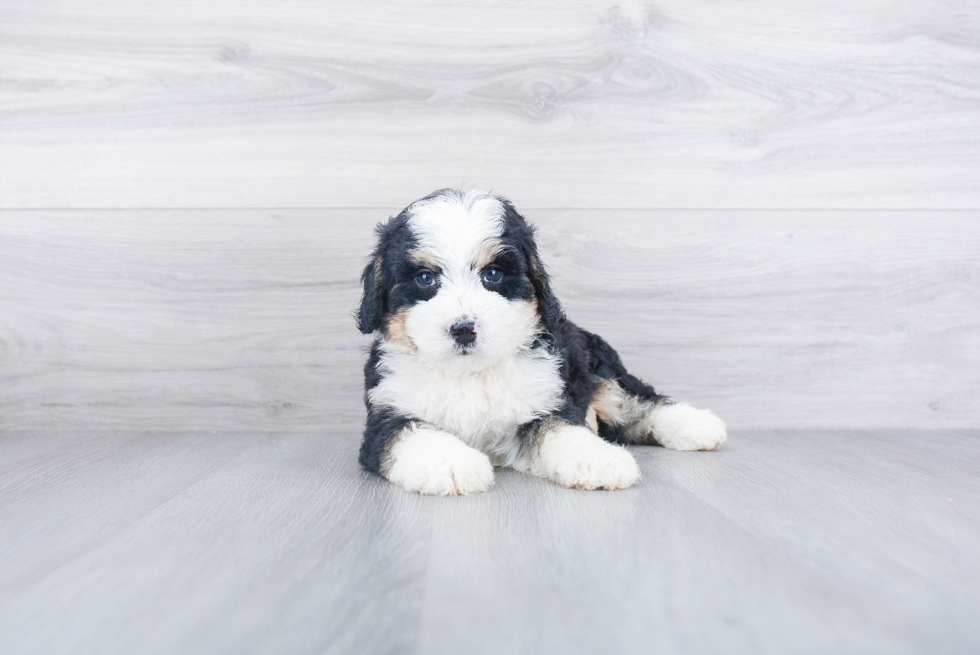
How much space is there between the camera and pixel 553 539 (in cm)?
147

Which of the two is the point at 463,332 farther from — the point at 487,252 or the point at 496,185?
the point at 496,185

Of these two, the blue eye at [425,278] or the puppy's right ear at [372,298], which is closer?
the blue eye at [425,278]

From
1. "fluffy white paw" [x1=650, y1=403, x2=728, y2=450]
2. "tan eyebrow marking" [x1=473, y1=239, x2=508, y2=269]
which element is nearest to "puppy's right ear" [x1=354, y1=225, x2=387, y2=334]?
"tan eyebrow marking" [x1=473, y1=239, x2=508, y2=269]

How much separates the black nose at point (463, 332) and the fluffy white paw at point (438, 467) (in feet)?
0.95

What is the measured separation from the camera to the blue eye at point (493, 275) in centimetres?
205

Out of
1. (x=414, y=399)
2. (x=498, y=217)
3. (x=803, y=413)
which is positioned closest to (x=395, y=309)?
(x=414, y=399)

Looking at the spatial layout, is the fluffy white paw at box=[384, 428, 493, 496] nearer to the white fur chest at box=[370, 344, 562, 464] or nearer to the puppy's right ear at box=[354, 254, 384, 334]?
the white fur chest at box=[370, 344, 562, 464]

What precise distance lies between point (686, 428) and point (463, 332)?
109 cm

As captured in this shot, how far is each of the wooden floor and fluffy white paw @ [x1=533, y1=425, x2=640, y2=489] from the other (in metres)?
0.05

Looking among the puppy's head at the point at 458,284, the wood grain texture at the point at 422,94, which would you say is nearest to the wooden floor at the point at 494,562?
the puppy's head at the point at 458,284

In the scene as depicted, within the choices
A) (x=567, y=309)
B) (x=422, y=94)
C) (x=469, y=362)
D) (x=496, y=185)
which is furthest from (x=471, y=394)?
(x=422, y=94)

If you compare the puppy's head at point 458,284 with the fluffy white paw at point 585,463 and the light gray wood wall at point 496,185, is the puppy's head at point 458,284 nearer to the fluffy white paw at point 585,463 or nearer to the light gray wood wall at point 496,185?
the fluffy white paw at point 585,463

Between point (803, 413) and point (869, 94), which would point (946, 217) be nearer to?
point (869, 94)

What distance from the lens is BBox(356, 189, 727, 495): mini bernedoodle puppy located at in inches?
75.4
